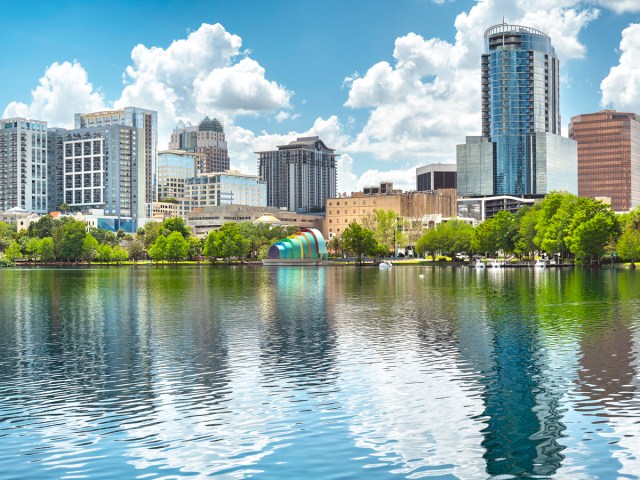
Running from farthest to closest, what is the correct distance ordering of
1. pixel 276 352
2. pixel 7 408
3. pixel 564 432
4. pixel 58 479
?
1. pixel 276 352
2. pixel 7 408
3. pixel 564 432
4. pixel 58 479

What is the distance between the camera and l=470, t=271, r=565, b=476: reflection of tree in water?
21.1 meters

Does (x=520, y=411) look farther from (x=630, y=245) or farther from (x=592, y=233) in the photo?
(x=630, y=245)

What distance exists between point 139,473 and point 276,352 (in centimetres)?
1890

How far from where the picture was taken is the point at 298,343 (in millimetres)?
41906

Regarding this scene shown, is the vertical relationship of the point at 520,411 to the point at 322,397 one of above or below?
below

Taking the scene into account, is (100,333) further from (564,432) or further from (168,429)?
(564,432)

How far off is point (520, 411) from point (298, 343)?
17508 mm

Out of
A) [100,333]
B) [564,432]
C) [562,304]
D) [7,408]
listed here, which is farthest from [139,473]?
[562,304]

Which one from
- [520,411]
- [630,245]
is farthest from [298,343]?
[630,245]

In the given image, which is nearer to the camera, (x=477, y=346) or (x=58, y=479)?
(x=58, y=479)

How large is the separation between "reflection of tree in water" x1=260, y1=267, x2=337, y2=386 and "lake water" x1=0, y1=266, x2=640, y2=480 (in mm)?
188

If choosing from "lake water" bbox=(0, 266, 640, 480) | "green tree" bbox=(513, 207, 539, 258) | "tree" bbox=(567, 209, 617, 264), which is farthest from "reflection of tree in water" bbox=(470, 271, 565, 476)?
"green tree" bbox=(513, 207, 539, 258)

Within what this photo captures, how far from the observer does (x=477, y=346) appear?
40312 millimetres

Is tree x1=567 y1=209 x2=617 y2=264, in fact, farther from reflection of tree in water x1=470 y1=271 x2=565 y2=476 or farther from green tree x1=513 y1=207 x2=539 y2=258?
reflection of tree in water x1=470 y1=271 x2=565 y2=476
